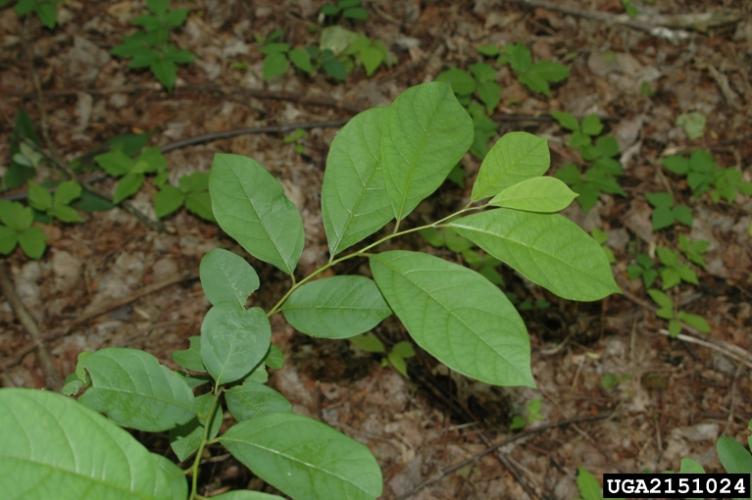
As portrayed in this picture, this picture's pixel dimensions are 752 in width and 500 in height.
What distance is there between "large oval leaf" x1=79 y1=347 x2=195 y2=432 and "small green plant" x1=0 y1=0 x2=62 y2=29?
3041 millimetres

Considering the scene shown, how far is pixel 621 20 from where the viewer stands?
13.1 ft

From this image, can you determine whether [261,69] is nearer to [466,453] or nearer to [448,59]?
[448,59]

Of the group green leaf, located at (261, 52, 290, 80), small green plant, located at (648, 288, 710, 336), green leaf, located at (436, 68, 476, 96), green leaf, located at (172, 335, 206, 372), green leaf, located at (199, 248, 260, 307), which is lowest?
small green plant, located at (648, 288, 710, 336)

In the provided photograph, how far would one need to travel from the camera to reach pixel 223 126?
3332 millimetres

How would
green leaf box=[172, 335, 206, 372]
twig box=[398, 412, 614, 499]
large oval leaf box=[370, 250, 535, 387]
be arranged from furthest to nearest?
twig box=[398, 412, 614, 499] < green leaf box=[172, 335, 206, 372] < large oval leaf box=[370, 250, 535, 387]

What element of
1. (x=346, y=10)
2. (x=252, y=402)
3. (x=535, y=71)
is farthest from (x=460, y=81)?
(x=252, y=402)

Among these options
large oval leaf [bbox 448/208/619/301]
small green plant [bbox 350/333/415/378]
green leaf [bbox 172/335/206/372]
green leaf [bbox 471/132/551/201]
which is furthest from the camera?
small green plant [bbox 350/333/415/378]

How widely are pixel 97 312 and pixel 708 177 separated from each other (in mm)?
3107

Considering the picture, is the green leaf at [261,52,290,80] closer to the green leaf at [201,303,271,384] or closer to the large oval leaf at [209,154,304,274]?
the large oval leaf at [209,154,304,274]

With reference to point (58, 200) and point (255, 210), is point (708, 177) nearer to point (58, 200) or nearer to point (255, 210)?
point (255, 210)

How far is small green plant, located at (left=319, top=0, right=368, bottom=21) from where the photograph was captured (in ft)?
11.8

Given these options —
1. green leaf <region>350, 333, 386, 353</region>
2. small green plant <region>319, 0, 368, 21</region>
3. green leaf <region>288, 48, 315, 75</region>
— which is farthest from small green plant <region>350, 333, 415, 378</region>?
small green plant <region>319, 0, 368, 21</region>

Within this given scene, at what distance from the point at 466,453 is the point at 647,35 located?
3.01m

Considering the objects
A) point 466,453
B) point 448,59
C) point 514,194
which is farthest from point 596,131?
point 514,194
